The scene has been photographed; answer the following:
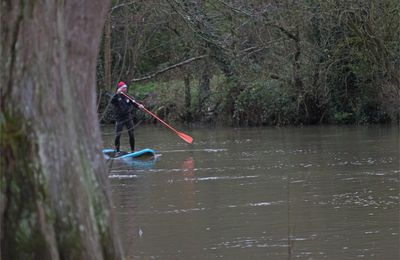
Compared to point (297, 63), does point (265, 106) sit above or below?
below

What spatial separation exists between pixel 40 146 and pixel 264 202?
734 cm

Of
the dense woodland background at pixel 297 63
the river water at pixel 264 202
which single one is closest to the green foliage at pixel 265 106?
the dense woodland background at pixel 297 63

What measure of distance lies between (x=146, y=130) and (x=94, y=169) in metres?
29.4

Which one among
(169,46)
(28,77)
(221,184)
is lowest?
(221,184)

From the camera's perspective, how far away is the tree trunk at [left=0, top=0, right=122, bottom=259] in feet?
15.6

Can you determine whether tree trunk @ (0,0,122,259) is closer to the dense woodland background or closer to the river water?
the river water

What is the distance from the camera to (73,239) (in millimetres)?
4840

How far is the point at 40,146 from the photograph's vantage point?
4.78 m

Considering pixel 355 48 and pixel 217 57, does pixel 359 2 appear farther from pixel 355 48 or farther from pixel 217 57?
pixel 217 57

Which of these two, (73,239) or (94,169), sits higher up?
(94,169)

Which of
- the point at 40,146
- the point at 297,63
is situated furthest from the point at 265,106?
the point at 40,146

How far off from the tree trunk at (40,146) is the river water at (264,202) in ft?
6.47

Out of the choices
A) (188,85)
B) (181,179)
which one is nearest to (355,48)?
(188,85)

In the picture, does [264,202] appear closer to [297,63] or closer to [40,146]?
[40,146]
